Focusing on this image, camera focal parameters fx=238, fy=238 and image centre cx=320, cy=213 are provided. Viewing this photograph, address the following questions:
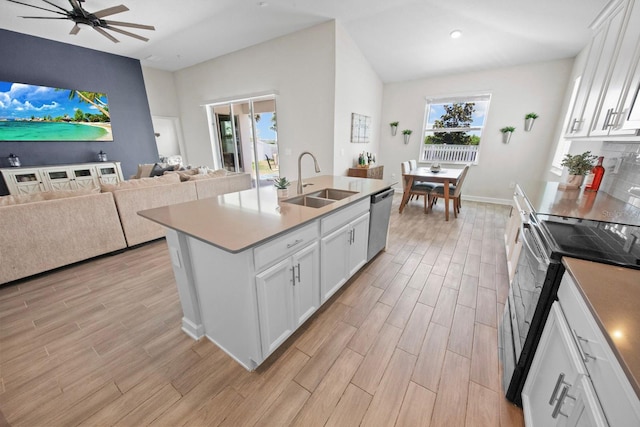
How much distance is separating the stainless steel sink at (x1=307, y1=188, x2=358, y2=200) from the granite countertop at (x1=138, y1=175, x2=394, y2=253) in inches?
6.1

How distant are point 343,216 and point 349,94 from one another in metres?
3.24

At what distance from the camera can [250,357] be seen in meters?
1.38

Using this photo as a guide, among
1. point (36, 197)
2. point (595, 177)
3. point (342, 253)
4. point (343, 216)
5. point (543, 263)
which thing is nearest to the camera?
point (543, 263)

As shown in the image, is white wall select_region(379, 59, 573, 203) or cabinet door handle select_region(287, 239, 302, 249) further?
white wall select_region(379, 59, 573, 203)

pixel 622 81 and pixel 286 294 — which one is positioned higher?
pixel 622 81

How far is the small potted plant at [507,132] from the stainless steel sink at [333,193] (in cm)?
420

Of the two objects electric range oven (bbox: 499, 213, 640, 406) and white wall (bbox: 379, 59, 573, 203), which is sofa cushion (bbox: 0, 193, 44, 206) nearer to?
electric range oven (bbox: 499, 213, 640, 406)

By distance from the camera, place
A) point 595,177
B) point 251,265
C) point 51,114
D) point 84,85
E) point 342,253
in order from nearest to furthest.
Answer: point 251,265 → point 342,253 → point 595,177 → point 51,114 → point 84,85

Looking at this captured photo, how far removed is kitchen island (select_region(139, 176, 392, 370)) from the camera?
1.23m

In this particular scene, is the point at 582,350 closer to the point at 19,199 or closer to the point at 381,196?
the point at 381,196

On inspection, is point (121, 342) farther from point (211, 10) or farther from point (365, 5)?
point (365, 5)

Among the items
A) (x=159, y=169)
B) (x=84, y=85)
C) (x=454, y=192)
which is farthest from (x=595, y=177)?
(x=84, y=85)

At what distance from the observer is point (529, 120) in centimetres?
430

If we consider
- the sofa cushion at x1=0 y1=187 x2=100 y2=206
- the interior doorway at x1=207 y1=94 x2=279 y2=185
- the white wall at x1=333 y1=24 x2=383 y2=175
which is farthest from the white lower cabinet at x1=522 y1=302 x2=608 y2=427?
the interior doorway at x1=207 y1=94 x2=279 y2=185
